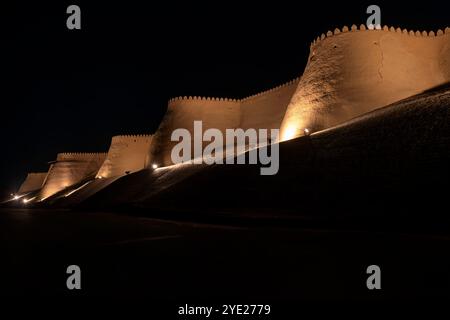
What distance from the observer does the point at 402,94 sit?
1250cm

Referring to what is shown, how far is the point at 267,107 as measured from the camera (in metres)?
21.6

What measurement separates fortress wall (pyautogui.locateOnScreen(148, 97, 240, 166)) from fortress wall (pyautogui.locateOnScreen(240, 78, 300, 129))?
90cm

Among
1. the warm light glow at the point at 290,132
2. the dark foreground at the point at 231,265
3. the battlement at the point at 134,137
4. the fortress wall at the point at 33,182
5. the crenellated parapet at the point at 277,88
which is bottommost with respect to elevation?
the dark foreground at the point at 231,265

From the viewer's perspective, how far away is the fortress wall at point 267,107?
65.7ft

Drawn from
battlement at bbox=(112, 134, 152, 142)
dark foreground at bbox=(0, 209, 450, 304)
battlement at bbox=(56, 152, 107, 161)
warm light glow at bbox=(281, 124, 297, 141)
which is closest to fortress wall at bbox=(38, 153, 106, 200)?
battlement at bbox=(56, 152, 107, 161)

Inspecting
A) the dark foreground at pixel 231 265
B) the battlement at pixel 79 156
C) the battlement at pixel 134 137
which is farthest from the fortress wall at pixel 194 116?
the dark foreground at pixel 231 265

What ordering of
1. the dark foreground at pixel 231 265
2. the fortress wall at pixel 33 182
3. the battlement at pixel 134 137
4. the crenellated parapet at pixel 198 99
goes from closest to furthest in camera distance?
the dark foreground at pixel 231 265 < the crenellated parapet at pixel 198 99 < the battlement at pixel 134 137 < the fortress wall at pixel 33 182

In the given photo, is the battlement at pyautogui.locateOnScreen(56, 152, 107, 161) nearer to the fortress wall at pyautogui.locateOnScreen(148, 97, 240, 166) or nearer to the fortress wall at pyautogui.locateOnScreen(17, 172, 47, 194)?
the fortress wall at pyautogui.locateOnScreen(17, 172, 47, 194)

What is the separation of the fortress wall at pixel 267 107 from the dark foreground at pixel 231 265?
599 inches

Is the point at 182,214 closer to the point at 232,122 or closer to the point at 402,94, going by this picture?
the point at 402,94

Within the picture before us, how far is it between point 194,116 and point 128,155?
31.4 ft

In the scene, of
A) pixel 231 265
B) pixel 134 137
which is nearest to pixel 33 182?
pixel 134 137

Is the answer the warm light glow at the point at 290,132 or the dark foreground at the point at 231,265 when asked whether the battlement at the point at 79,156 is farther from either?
the dark foreground at the point at 231,265
